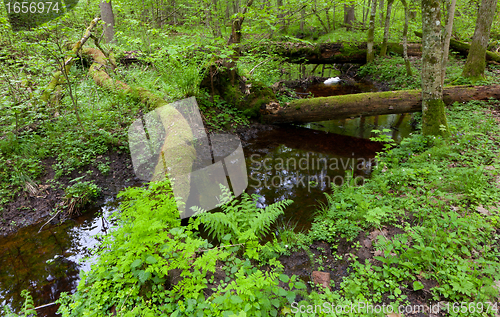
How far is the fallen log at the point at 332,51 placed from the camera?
12023 mm

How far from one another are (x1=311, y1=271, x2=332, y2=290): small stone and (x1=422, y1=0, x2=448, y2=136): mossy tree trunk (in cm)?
437

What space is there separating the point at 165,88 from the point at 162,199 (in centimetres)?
425

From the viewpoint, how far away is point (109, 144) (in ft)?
18.3

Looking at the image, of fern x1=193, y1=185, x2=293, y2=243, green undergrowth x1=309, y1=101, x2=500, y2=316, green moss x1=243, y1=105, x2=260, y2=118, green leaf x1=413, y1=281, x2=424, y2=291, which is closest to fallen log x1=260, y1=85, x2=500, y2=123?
green moss x1=243, y1=105, x2=260, y2=118

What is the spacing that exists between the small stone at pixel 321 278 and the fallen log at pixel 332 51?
11.0m

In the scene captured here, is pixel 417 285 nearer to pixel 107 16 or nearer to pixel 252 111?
pixel 252 111

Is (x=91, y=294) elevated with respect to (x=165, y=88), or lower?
lower

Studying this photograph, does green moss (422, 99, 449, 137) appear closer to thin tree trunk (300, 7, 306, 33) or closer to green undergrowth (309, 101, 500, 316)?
green undergrowth (309, 101, 500, 316)

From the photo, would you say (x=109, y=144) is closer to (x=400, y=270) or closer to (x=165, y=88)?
(x=165, y=88)

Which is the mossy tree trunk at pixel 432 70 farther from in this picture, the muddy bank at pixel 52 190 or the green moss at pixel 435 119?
the muddy bank at pixel 52 190

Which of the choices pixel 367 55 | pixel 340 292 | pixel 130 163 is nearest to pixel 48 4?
pixel 130 163

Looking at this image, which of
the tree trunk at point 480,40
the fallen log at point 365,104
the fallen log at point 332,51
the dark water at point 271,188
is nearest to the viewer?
the dark water at point 271,188

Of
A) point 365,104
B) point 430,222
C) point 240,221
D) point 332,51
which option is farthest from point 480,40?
point 240,221

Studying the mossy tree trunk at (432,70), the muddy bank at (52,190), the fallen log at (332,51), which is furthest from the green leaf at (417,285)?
the fallen log at (332,51)
